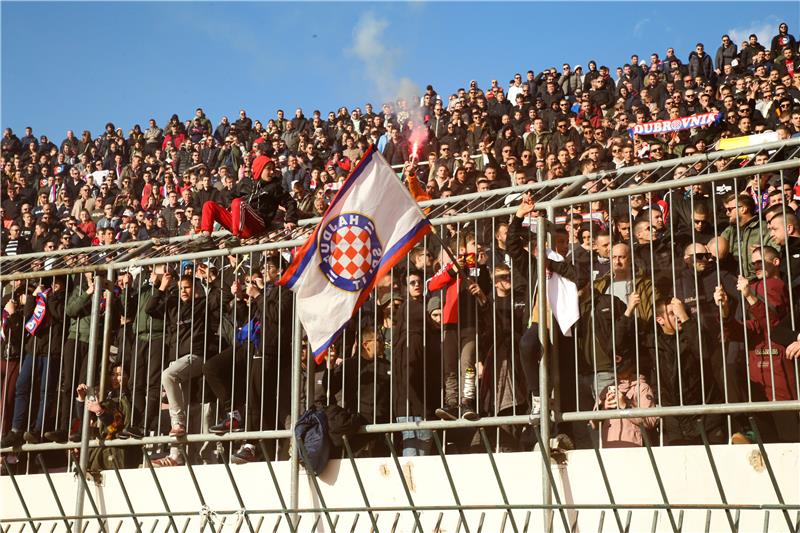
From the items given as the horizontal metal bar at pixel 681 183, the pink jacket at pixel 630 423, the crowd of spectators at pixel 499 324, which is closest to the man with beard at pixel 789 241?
the crowd of spectators at pixel 499 324

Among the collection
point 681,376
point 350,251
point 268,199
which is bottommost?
point 681,376

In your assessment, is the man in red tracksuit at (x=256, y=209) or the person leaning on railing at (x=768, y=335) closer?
the person leaning on railing at (x=768, y=335)

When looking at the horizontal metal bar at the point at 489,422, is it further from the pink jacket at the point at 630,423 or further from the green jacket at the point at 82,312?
the green jacket at the point at 82,312

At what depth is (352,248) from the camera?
25.8ft

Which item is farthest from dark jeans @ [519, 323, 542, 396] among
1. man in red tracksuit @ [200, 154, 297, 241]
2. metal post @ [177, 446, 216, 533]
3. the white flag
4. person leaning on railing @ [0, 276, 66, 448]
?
person leaning on railing @ [0, 276, 66, 448]

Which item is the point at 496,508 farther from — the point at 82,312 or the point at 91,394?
the point at 82,312

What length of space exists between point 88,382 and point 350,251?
2.89 metres

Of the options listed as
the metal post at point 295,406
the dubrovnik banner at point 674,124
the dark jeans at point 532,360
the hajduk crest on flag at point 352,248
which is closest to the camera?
the dark jeans at point 532,360

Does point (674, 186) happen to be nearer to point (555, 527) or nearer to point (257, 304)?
point (555, 527)

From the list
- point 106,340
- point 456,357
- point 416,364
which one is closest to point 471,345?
point 456,357

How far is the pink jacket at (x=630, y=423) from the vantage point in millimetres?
7215

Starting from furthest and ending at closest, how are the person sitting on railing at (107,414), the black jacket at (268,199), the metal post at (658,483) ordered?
the black jacket at (268,199)
the person sitting on railing at (107,414)
the metal post at (658,483)

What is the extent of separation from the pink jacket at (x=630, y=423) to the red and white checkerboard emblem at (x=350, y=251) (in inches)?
69.4

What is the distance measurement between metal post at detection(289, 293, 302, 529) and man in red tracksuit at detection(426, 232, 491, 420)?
3.39 ft
